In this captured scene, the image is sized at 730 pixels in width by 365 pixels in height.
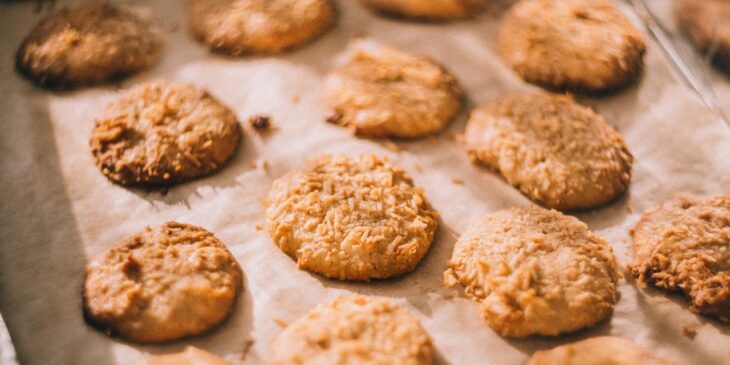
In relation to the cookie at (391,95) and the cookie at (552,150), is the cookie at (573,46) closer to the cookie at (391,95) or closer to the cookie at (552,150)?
the cookie at (552,150)

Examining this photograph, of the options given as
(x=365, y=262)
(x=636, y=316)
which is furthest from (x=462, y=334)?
(x=636, y=316)

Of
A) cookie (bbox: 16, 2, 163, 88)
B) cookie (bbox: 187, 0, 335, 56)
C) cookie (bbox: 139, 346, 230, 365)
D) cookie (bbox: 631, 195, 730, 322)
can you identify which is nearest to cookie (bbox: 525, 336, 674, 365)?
cookie (bbox: 631, 195, 730, 322)

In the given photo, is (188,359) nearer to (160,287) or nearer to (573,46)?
(160,287)

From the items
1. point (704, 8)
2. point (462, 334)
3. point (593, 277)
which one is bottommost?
point (462, 334)

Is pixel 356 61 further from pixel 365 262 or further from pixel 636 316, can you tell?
pixel 636 316

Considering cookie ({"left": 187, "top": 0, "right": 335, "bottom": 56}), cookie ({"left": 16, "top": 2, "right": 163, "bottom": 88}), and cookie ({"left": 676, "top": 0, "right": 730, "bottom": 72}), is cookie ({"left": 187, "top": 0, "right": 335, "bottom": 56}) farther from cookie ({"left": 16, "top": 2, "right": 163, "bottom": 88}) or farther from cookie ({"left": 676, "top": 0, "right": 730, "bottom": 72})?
cookie ({"left": 676, "top": 0, "right": 730, "bottom": 72})

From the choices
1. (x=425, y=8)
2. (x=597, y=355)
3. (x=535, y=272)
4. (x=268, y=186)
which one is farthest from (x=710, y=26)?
(x=268, y=186)
